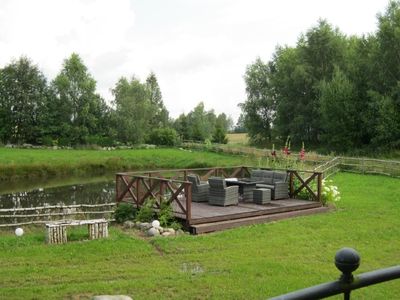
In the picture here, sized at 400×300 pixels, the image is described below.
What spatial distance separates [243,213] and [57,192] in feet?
43.8

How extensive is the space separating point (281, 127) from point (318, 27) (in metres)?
10.1

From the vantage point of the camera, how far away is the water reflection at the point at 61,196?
66.4ft

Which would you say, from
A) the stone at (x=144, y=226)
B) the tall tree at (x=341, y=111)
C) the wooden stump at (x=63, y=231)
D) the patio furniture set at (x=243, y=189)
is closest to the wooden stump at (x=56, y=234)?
the wooden stump at (x=63, y=231)

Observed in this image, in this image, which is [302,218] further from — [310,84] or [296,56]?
[296,56]

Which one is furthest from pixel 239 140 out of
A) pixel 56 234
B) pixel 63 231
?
pixel 56 234

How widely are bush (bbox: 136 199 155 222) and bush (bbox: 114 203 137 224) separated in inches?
14.5

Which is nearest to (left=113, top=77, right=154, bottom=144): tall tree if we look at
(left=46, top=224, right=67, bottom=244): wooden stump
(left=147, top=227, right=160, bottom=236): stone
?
(left=147, top=227, right=160, bottom=236): stone

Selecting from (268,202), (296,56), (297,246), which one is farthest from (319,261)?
(296,56)

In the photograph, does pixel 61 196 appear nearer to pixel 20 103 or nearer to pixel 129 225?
pixel 129 225

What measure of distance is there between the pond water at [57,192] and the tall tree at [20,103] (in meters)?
17.7

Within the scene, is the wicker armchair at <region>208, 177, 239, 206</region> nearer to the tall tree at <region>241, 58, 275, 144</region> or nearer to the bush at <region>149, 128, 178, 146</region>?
the bush at <region>149, 128, 178, 146</region>

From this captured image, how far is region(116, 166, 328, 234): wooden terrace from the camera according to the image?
12.0 metres

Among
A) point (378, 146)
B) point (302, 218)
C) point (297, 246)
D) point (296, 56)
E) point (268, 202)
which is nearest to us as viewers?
point (297, 246)

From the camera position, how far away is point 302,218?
1341 centimetres
